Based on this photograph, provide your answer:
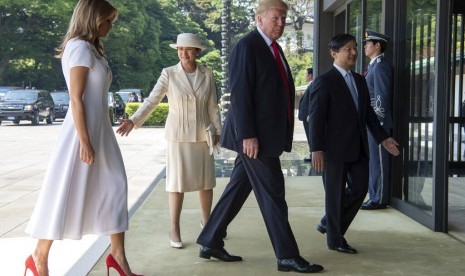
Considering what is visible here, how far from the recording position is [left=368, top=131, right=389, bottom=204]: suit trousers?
6.92 m

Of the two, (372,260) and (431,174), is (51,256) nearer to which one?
(372,260)

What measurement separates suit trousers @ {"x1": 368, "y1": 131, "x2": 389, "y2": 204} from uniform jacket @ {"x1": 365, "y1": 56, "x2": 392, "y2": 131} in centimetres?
36

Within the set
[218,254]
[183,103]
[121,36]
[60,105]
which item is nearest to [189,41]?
[183,103]

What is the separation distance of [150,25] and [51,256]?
153 feet

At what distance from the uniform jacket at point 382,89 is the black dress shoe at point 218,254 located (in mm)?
2658

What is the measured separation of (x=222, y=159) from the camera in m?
13.3

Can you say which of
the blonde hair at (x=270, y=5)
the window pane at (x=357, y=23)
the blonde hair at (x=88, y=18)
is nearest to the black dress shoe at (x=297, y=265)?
the blonde hair at (x=270, y=5)

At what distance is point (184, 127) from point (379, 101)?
2413mm

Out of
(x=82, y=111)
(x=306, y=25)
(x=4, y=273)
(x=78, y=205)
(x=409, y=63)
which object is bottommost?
(x=4, y=273)

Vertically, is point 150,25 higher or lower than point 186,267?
higher

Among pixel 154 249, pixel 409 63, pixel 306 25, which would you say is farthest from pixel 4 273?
pixel 306 25

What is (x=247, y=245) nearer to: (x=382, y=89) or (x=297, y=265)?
(x=297, y=265)

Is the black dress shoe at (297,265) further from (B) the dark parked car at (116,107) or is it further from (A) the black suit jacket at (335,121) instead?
(B) the dark parked car at (116,107)

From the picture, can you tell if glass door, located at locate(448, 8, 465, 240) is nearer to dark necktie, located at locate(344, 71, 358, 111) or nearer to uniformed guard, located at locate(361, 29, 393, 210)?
uniformed guard, located at locate(361, 29, 393, 210)
